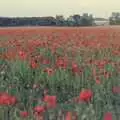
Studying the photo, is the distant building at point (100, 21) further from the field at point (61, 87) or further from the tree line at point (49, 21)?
the field at point (61, 87)

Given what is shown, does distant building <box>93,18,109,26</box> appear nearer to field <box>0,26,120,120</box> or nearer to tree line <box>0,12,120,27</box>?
tree line <box>0,12,120,27</box>

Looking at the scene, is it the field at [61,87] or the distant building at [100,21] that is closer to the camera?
the field at [61,87]

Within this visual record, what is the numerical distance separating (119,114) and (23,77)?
74.3 inches

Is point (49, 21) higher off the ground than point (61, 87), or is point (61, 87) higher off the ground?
point (61, 87)

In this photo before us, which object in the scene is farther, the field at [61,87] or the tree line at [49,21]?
the tree line at [49,21]

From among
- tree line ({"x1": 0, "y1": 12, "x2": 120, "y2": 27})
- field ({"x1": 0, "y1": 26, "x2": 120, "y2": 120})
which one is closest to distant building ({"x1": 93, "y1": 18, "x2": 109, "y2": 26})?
tree line ({"x1": 0, "y1": 12, "x2": 120, "y2": 27})

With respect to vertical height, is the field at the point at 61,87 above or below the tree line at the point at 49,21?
above

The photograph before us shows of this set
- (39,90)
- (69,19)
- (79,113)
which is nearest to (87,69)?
(39,90)

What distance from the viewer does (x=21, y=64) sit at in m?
5.84

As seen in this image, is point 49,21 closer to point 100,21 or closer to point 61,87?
point 100,21

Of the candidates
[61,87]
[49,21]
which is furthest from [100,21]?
[61,87]

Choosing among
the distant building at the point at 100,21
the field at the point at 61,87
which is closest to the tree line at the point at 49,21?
the distant building at the point at 100,21

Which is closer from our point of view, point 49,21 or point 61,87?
point 61,87

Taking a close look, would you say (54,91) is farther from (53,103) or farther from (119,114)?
(53,103)
